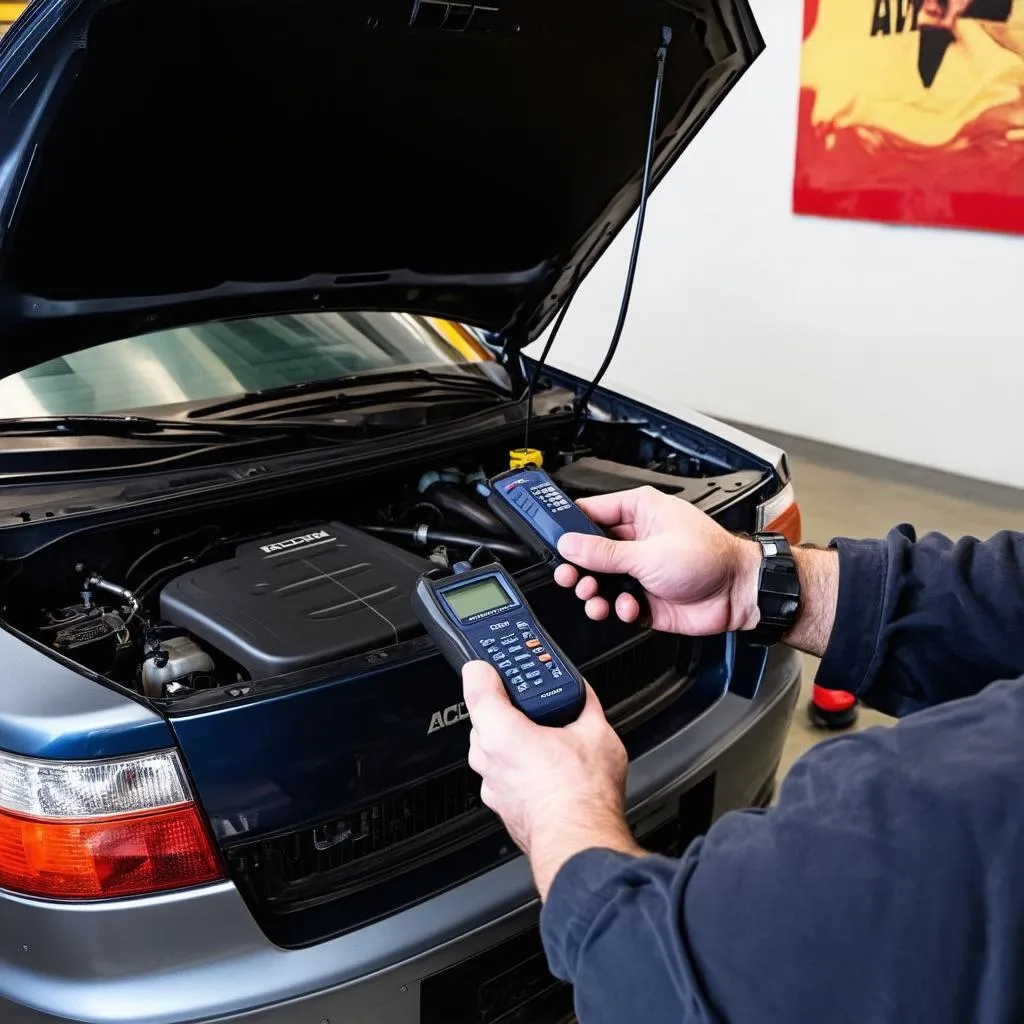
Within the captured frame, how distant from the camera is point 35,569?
160cm

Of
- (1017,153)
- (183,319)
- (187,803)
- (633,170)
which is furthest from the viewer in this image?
(1017,153)

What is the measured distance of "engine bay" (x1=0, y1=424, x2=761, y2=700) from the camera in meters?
1.46

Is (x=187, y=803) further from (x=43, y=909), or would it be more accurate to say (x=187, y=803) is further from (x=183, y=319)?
(x=183, y=319)

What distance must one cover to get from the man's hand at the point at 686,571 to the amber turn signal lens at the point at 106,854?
591mm

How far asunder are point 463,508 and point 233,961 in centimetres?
86

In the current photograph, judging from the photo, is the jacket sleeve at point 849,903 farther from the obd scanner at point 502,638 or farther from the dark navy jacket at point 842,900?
the obd scanner at point 502,638

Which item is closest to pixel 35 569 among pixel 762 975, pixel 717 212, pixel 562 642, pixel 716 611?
pixel 562 642

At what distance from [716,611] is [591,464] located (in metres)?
0.56

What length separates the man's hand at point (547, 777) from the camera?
0.99 m

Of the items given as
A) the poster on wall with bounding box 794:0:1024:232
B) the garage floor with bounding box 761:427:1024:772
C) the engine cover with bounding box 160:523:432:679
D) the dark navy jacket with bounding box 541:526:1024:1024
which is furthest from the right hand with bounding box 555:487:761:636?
the poster on wall with bounding box 794:0:1024:232

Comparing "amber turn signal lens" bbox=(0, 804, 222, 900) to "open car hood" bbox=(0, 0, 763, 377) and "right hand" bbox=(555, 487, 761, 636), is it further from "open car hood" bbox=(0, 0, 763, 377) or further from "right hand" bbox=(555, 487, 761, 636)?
"open car hood" bbox=(0, 0, 763, 377)

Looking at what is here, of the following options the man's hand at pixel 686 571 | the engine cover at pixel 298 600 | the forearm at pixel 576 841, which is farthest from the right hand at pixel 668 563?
the forearm at pixel 576 841

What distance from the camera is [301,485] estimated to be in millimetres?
1811

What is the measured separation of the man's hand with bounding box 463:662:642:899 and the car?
30mm
